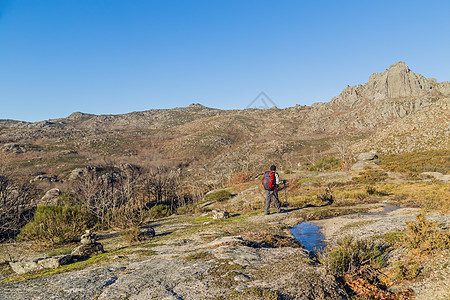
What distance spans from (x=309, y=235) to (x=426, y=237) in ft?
12.2

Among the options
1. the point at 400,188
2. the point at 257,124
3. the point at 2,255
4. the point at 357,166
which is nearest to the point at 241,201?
the point at 400,188

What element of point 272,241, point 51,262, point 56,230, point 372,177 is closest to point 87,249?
point 51,262

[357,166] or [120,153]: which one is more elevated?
[120,153]

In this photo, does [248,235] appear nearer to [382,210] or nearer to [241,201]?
[382,210]

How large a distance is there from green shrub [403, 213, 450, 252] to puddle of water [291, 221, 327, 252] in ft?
6.90

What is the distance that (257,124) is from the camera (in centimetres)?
13500

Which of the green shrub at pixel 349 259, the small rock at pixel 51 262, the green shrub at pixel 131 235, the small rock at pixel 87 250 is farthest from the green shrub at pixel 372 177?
the small rock at pixel 51 262

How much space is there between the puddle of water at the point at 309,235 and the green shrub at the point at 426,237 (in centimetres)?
210

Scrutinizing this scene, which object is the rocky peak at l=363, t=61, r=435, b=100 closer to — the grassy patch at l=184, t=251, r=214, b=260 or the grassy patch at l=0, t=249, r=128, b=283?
the grassy patch at l=184, t=251, r=214, b=260

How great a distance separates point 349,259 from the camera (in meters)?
5.24

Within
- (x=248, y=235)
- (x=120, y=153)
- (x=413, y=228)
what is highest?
(x=120, y=153)

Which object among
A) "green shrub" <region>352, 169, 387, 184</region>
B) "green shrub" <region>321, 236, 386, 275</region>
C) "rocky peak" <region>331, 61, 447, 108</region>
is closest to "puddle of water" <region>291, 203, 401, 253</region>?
"green shrub" <region>321, 236, 386, 275</region>

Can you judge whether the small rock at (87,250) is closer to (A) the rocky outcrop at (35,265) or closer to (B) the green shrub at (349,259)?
(A) the rocky outcrop at (35,265)

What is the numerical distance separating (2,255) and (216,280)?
7.84 metres
